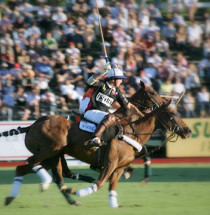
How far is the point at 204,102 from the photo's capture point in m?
16.1

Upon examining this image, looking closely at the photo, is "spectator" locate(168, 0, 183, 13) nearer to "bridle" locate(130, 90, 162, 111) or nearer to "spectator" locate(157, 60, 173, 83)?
"spectator" locate(157, 60, 173, 83)

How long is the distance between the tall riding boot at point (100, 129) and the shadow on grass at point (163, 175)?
3405mm

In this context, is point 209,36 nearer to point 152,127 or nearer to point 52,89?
point 52,89

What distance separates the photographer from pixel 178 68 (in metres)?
16.7

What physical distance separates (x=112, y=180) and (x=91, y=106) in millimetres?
1347

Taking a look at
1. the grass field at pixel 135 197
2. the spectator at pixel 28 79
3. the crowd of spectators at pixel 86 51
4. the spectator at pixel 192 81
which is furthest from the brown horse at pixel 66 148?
the spectator at pixel 192 81

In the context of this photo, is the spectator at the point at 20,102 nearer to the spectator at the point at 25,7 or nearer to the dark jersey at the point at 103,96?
the spectator at the point at 25,7

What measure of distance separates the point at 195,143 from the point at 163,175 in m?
3.12

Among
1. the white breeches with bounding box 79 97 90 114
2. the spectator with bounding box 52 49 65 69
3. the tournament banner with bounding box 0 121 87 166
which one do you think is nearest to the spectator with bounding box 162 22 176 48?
the spectator with bounding box 52 49 65 69

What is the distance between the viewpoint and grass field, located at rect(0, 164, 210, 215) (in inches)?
336

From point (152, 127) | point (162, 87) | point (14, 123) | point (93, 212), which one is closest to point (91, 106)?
point (152, 127)

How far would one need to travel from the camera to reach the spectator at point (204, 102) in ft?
52.6

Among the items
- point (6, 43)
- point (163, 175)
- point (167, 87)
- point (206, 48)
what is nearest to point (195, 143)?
point (167, 87)

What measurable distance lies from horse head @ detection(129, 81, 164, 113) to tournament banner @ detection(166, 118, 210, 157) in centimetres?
494
